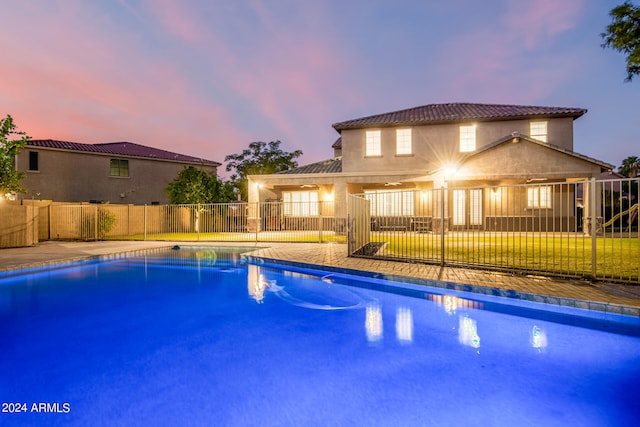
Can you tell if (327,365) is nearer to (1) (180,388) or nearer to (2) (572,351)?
(1) (180,388)

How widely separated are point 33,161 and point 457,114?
2740 cm

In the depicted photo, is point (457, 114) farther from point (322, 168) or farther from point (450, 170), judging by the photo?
point (322, 168)

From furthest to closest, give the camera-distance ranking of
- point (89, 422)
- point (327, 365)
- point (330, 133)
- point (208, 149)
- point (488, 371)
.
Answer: point (330, 133), point (208, 149), point (327, 365), point (488, 371), point (89, 422)

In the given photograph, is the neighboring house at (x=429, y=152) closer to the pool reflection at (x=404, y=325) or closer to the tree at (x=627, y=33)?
the tree at (x=627, y=33)

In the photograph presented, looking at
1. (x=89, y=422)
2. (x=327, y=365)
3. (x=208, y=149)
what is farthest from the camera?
(x=208, y=149)

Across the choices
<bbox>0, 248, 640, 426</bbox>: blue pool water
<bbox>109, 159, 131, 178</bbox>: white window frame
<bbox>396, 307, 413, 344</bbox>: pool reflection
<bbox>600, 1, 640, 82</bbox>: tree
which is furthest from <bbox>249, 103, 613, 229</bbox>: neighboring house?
<bbox>109, 159, 131, 178</bbox>: white window frame

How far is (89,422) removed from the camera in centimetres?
266

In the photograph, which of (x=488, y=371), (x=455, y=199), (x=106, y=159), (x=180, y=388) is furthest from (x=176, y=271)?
(x=106, y=159)

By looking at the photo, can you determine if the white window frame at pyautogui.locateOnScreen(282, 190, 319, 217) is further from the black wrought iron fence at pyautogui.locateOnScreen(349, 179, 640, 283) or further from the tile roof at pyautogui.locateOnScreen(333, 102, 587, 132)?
the tile roof at pyautogui.locateOnScreen(333, 102, 587, 132)

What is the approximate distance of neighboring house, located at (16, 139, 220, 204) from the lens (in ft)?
77.0

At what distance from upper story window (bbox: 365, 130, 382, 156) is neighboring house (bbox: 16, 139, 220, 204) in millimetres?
16841

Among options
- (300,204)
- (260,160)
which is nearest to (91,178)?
(300,204)

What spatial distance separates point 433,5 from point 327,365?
21.3 m

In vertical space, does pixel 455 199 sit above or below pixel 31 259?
above
